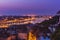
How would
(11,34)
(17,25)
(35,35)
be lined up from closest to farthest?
(35,35)
(11,34)
(17,25)

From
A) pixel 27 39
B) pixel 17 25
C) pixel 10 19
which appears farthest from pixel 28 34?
pixel 10 19

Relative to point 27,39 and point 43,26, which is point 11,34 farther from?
point 43,26

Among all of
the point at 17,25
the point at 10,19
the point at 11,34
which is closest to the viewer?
the point at 11,34

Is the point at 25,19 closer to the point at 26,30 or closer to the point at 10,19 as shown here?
the point at 10,19

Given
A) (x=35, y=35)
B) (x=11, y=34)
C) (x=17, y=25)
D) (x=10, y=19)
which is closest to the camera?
(x=35, y=35)

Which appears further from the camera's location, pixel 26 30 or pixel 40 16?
pixel 40 16

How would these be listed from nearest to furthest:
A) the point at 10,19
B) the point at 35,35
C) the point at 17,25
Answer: the point at 35,35
the point at 17,25
the point at 10,19

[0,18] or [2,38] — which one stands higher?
[0,18]

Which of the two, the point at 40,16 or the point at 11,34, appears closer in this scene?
the point at 11,34

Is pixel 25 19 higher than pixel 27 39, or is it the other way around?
pixel 25 19

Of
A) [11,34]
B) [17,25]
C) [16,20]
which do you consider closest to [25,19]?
[16,20]
